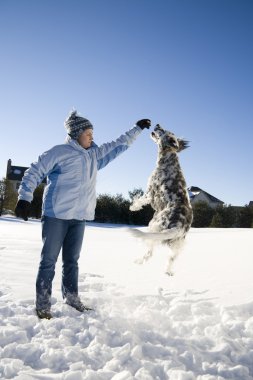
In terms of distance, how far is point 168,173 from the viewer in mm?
4316

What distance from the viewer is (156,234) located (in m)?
3.83

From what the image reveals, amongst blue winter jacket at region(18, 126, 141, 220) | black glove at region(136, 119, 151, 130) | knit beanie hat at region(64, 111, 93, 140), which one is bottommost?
blue winter jacket at region(18, 126, 141, 220)

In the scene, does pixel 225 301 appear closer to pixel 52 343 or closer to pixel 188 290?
pixel 188 290

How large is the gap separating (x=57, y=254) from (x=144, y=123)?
1914 mm

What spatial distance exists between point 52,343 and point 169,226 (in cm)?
180

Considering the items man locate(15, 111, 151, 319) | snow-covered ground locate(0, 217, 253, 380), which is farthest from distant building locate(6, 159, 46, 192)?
man locate(15, 111, 151, 319)

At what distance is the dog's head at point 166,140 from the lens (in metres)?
4.30

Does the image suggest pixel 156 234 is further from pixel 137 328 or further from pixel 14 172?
pixel 14 172

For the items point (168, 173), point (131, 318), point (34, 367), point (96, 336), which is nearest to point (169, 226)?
point (168, 173)

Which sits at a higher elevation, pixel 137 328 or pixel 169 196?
pixel 169 196

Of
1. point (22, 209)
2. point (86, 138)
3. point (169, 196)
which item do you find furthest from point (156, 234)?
point (22, 209)

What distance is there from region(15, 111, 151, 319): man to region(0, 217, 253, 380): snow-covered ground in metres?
0.31

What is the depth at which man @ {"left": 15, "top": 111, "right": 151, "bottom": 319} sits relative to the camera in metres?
3.68

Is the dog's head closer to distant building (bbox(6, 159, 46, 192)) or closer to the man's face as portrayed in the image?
the man's face
